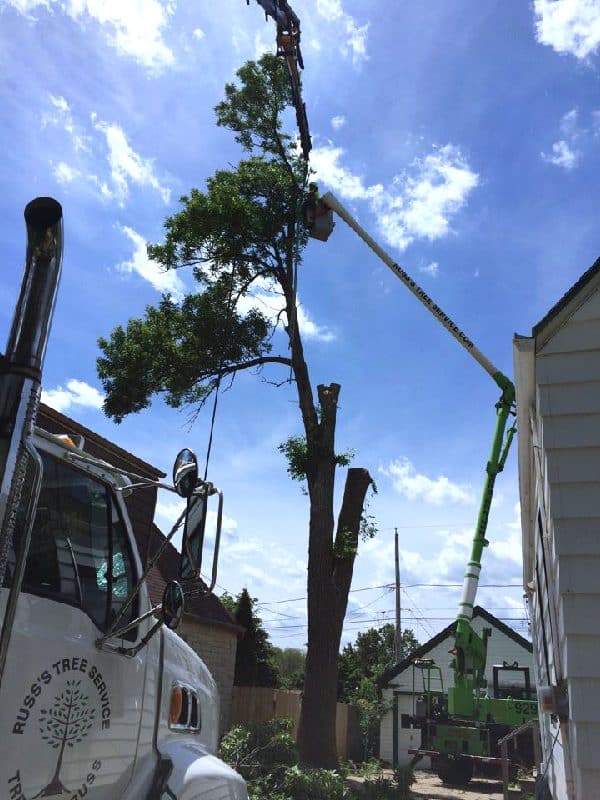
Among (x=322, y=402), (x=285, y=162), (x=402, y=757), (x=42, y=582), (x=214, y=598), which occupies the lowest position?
(x=402, y=757)

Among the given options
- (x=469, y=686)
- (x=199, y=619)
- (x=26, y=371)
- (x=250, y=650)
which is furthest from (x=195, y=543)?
(x=250, y=650)

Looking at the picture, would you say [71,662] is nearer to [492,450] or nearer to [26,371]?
[26,371]

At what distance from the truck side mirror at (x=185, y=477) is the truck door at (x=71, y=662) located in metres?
0.40

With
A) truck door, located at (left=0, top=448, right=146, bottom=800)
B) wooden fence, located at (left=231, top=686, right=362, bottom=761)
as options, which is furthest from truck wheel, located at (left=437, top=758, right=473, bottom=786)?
truck door, located at (left=0, top=448, right=146, bottom=800)

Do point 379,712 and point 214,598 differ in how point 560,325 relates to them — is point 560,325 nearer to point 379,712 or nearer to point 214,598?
point 214,598

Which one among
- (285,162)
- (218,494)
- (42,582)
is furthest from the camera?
(285,162)

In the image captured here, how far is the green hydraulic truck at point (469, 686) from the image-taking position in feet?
31.9

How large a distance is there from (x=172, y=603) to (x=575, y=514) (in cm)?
294

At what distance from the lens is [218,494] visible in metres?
2.58

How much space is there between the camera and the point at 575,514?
431 centimetres

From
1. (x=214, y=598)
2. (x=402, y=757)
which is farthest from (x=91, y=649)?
(x=402, y=757)

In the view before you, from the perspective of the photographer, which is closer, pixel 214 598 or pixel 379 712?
pixel 214 598

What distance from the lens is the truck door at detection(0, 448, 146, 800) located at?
1.88 m

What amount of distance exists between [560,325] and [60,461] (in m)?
3.62
